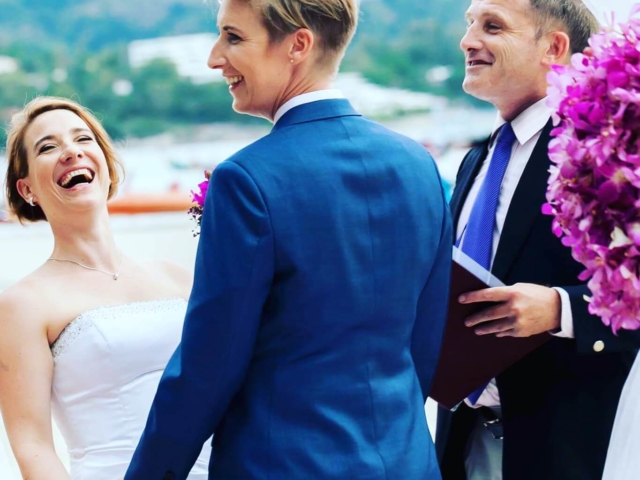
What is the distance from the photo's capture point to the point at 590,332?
170 cm

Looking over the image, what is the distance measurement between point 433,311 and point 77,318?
0.85 m

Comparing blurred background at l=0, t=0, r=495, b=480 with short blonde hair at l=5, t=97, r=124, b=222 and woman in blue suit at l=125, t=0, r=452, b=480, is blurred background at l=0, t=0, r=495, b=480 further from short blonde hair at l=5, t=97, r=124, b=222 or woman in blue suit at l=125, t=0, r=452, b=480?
woman in blue suit at l=125, t=0, r=452, b=480

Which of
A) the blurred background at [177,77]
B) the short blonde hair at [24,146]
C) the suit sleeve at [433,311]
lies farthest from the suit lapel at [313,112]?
the blurred background at [177,77]

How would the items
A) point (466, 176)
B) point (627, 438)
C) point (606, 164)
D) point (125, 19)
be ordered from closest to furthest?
1. point (606, 164)
2. point (627, 438)
3. point (466, 176)
4. point (125, 19)

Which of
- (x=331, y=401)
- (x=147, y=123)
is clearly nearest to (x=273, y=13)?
(x=331, y=401)

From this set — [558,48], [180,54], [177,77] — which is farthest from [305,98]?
[180,54]

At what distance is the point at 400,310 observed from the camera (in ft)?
4.71

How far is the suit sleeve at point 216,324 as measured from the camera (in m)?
1.30

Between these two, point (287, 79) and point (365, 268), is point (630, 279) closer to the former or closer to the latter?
point (365, 268)

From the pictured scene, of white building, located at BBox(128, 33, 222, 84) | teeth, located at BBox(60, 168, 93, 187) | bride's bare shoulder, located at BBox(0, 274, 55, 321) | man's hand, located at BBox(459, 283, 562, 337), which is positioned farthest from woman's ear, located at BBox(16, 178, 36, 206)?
white building, located at BBox(128, 33, 222, 84)

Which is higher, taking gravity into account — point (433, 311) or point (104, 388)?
point (433, 311)

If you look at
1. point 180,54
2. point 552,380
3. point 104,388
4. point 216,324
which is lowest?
point 180,54

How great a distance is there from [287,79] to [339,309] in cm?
40

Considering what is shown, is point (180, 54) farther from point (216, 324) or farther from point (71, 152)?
point (216, 324)
